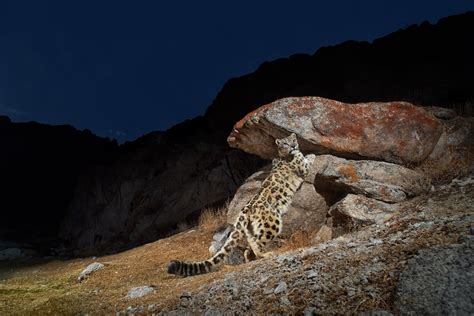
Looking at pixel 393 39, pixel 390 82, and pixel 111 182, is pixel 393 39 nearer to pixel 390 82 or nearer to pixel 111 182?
pixel 390 82

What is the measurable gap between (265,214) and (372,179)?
2.53m

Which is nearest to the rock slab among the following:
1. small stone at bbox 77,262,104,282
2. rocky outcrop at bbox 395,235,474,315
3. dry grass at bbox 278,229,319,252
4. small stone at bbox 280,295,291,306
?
dry grass at bbox 278,229,319,252

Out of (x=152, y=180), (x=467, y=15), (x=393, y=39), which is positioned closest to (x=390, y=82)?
(x=393, y=39)

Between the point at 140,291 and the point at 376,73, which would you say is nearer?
the point at 140,291

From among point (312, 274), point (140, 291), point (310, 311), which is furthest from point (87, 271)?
point (310, 311)

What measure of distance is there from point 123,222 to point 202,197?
7506mm

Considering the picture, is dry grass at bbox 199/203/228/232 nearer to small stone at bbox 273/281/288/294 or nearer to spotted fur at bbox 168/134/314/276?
spotted fur at bbox 168/134/314/276

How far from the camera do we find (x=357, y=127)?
10.6 meters

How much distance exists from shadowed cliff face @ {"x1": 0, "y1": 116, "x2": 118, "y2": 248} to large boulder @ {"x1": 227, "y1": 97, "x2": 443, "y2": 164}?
96.8 ft

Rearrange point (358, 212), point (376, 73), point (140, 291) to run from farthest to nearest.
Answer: point (376, 73) < point (358, 212) < point (140, 291)

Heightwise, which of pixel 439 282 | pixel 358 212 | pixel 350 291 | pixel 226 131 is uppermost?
pixel 226 131

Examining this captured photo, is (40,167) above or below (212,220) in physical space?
above

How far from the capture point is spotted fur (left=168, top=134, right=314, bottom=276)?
829 cm

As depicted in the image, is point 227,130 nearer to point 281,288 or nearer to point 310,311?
point 281,288
